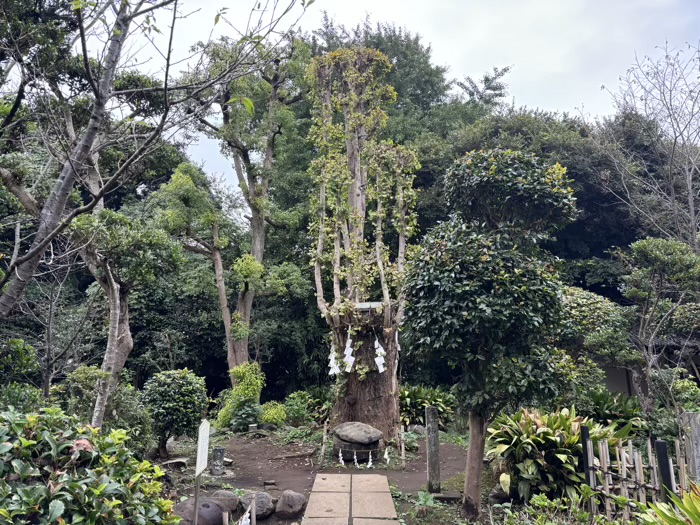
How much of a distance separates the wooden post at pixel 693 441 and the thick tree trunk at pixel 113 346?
5.53 meters

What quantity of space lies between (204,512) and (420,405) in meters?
6.40

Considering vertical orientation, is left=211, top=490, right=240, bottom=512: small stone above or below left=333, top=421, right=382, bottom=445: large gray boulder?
below

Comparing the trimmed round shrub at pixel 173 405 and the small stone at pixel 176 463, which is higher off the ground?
the trimmed round shrub at pixel 173 405

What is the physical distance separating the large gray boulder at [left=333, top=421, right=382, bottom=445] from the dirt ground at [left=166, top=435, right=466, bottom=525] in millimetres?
367

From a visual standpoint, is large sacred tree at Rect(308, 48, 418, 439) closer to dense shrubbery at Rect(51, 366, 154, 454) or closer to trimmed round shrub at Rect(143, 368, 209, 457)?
trimmed round shrub at Rect(143, 368, 209, 457)

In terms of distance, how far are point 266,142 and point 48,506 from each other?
428 inches

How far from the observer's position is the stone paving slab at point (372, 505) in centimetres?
438

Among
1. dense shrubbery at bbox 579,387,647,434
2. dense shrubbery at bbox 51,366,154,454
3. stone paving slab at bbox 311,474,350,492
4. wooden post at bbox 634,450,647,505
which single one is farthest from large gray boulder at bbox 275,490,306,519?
dense shrubbery at bbox 579,387,647,434

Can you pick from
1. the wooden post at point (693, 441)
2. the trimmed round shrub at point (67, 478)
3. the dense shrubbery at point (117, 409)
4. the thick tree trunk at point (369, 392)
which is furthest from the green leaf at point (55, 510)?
the thick tree trunk at point (369, 392)

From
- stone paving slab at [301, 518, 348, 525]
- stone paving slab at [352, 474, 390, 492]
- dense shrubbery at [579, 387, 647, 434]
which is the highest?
dense shrubbery at [579, 387, 647, 434]

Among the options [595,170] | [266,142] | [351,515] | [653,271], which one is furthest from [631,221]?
[351,515]

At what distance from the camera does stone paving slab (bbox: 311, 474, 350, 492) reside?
514 centimetres

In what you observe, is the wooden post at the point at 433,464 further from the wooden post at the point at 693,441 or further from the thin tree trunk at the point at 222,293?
the thin tree trunk at the point at 222,293

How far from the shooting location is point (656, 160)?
13.8 m
